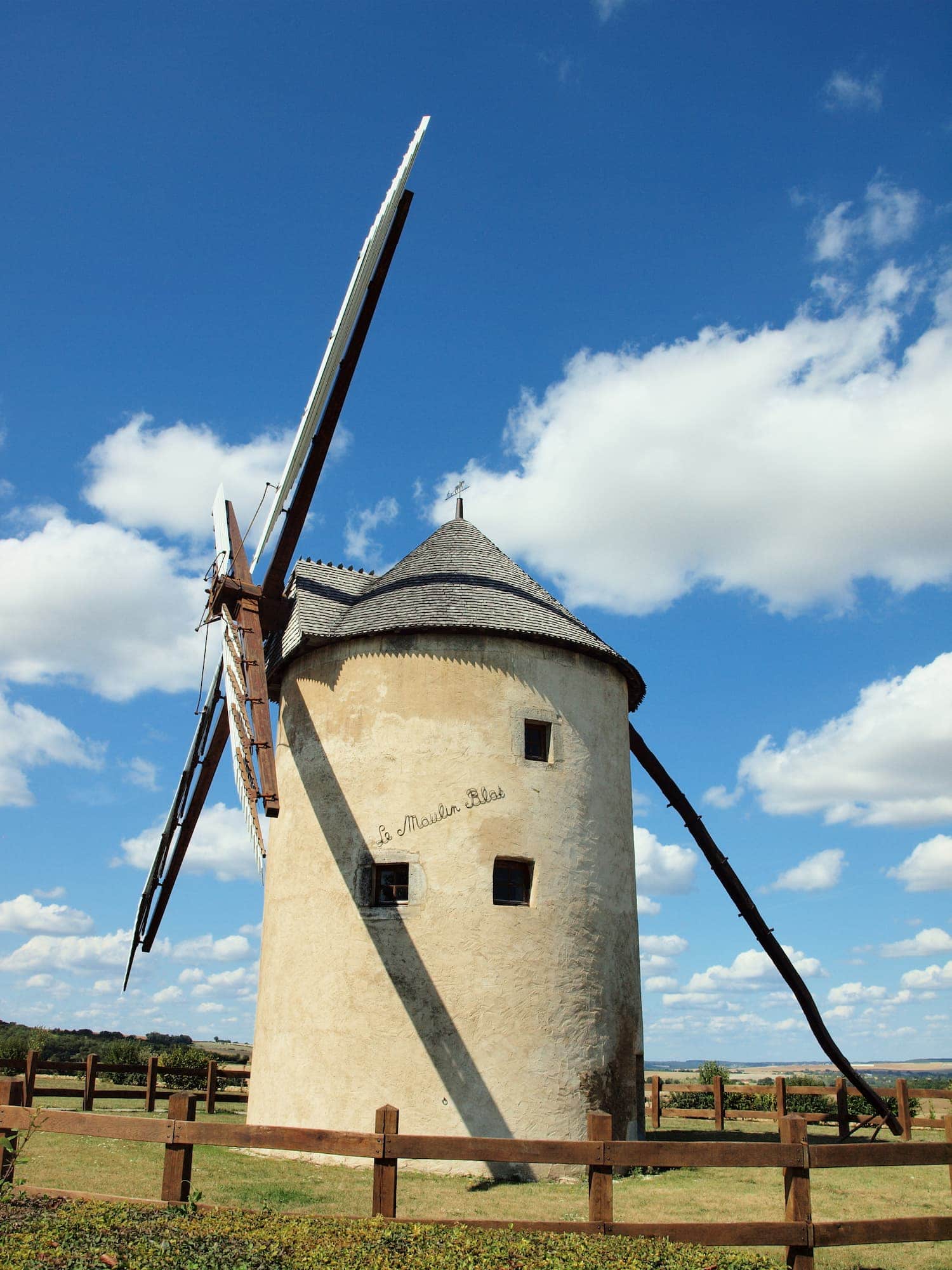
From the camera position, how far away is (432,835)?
14.0 m

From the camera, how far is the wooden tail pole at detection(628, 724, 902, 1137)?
18422 millimetres

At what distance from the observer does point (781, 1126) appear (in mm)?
7410

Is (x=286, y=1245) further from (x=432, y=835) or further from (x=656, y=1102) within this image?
(x=656, y=1102)

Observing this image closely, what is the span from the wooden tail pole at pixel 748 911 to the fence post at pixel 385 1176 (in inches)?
461

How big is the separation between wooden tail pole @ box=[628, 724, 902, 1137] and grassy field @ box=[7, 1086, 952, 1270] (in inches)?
154

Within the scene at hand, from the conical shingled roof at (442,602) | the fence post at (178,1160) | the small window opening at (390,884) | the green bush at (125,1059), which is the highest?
the conical shingled roof at (442,602)

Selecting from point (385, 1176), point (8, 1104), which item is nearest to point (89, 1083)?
point (8, 1104)

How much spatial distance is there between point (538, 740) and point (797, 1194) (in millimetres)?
8339

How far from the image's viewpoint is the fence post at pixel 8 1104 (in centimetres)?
741

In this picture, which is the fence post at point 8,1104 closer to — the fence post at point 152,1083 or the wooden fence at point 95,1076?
the wooden fence at point 95,1076

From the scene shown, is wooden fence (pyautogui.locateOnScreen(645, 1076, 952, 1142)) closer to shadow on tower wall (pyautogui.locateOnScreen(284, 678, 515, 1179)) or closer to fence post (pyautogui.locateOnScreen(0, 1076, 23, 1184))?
shadow on tower wall (pyautogui.locateOnScreen(284, 678, 515, 1179))

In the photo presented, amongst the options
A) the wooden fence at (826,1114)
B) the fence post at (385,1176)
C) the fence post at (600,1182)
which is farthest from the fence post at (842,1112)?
the fence post at (385,1176)

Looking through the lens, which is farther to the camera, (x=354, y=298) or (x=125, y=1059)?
(x=125, y=1059)

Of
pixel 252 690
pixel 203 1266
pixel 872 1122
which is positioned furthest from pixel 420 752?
pixel 872 1122
